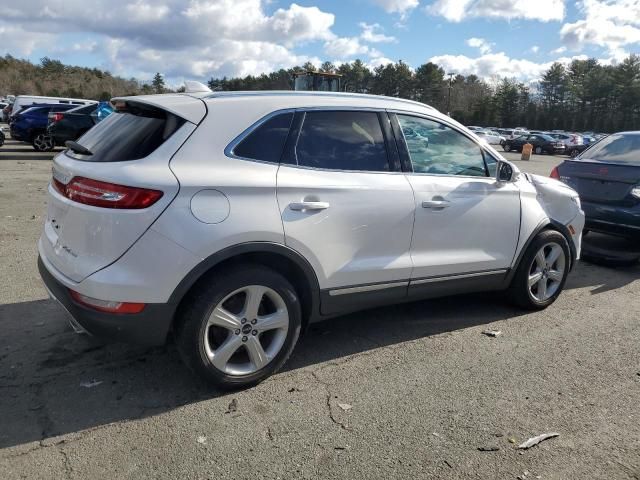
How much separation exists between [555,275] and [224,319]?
3.30 metres

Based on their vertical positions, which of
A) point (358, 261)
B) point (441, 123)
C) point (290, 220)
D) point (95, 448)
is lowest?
point (95, 448)

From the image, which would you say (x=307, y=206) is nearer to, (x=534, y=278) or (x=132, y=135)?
(x=132, y=135)

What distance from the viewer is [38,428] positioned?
2.82m

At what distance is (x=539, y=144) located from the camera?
41.3 metres

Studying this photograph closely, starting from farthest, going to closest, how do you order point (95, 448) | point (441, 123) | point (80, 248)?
point (441, 123) < point (80, 248) < point (95, 448)

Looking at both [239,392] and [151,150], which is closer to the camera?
[151,150]

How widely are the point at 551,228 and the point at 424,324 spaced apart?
1.54m

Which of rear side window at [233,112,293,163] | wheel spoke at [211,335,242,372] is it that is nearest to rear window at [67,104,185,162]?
rear side window at [233,112,293,163]

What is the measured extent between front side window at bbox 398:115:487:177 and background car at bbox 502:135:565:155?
40.1 meters

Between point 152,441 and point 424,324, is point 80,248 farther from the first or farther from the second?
point 424,324

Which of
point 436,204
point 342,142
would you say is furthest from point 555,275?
point 342,142

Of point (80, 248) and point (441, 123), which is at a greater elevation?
point (441, 123)

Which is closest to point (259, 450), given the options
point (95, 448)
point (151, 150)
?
point (95, 448)

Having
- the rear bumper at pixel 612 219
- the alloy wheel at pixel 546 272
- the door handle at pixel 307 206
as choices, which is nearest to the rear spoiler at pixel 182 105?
the door handle at pixel 307 206
